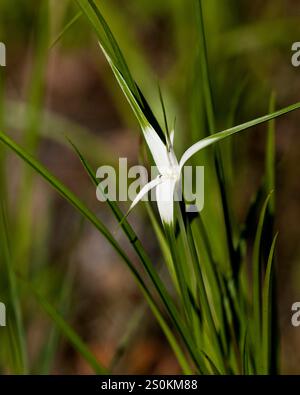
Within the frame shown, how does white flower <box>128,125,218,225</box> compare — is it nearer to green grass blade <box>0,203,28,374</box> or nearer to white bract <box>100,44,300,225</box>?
white bract <box>100,44,300,225</box>

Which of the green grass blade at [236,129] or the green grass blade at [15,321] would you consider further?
the green grass blade at [15,321]

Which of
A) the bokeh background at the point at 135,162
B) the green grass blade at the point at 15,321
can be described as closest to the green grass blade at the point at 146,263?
the green grass blade at the point at 15,321

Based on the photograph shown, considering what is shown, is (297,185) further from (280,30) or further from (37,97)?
(37,97)

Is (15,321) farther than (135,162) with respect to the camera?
No

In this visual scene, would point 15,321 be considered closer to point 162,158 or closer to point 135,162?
point 162,158

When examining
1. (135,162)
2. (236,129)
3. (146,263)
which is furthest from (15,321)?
(135,162)

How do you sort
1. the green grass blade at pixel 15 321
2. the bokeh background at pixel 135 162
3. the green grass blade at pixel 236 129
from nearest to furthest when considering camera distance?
the green grass blade at pixel 236 129 < the green grass blade at pixel 15 321 < the bokeh background at pixel 135 162

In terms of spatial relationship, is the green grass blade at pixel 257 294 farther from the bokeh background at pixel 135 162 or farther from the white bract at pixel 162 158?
the bokeh background at pixel 135 162

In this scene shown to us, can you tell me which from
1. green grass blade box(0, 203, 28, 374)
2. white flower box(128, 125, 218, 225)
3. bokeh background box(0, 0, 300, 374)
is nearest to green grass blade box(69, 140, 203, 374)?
white flower box(128, 125, 218, 225)

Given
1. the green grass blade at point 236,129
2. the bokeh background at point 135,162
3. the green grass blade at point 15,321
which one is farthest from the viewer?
the bokeh background at point 135,162

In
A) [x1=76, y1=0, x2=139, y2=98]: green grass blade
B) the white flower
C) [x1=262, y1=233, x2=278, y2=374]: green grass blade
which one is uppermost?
[x1=76, y1=0, x2=139, y2=98]: green grass blade
